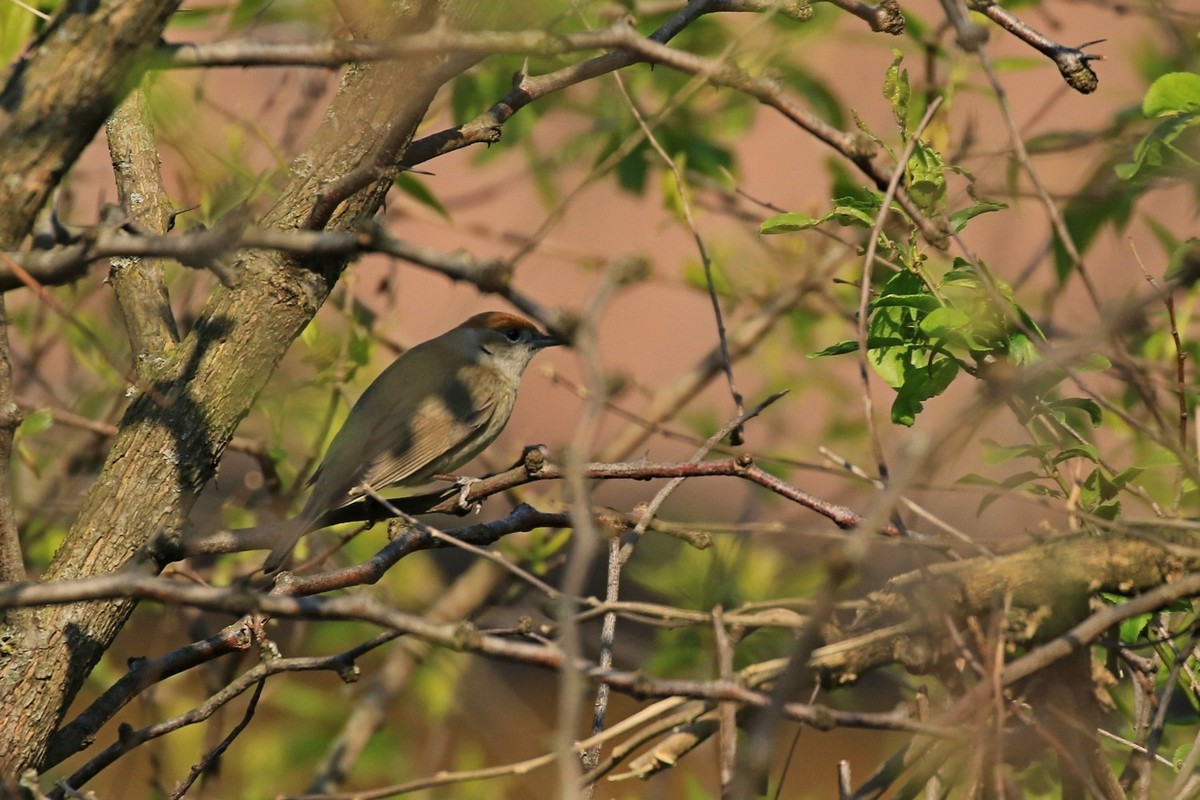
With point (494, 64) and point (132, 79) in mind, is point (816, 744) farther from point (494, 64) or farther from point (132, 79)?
point (132, 79)

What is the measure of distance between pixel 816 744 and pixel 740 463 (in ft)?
15.4

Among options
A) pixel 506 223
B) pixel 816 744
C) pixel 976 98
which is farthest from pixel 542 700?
pixel 976 98

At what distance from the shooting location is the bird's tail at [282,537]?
9.85ft

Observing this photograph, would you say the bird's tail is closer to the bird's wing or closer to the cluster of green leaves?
the bird's wing

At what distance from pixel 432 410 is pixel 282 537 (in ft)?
8.33

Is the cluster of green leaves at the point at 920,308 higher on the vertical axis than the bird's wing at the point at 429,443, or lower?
higher

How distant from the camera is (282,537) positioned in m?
3.07

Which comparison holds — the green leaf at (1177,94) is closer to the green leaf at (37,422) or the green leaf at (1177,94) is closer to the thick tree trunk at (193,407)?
the thick tree trunk at (193,407)

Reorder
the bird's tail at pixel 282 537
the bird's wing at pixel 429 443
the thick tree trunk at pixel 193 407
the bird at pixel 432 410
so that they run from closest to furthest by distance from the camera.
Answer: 1. the thick tree trunk at pixel 193 407
2. the bird's tail at pixel 282 537
3. the bird at pixel 432 410
4. the bird's wing at pixel 429 443

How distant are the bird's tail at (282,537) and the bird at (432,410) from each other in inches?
27.1

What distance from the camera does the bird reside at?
503cm

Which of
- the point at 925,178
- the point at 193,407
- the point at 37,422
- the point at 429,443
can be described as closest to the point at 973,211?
the point at 925,178

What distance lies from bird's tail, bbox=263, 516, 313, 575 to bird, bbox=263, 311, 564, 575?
0.69 m

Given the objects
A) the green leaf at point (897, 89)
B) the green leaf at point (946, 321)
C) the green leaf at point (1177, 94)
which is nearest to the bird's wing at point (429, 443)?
the green leaf at point (897, 89)
